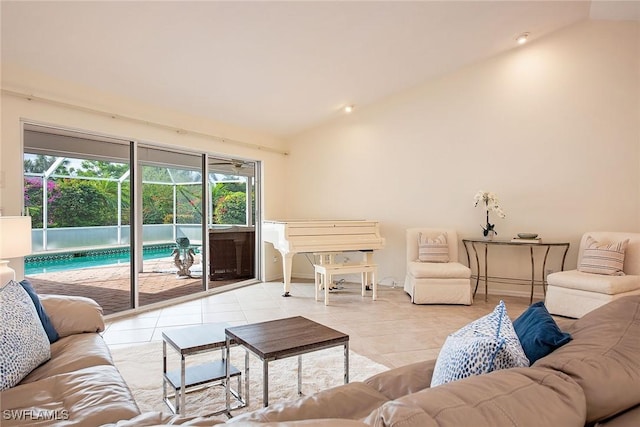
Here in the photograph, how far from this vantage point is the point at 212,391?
2.52 metres

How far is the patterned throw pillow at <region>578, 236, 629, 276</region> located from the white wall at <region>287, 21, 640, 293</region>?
0.64 m

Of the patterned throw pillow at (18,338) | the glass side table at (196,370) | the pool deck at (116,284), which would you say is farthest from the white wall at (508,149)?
the patterned throw pillow at (18,338)

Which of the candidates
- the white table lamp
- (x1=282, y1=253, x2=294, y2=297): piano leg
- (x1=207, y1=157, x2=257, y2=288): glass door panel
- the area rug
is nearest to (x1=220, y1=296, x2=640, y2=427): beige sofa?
the area rug

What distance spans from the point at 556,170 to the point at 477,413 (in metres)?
5.31

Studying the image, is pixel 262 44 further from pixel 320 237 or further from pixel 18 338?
pixel 18 338

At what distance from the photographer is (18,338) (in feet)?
5.68

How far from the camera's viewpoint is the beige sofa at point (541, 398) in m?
0.71

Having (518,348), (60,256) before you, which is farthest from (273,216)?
(518,348)

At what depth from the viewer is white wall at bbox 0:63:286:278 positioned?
3.28 m

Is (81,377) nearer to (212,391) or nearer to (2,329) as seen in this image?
(2,329)

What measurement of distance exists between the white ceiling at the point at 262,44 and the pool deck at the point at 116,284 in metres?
1.99

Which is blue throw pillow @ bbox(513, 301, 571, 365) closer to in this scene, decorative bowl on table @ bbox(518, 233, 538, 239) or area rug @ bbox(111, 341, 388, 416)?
area rug @ bbox(111, 341, 388, 416)

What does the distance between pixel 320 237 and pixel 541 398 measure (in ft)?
15.0

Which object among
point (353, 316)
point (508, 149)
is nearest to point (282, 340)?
point (353, 316)
